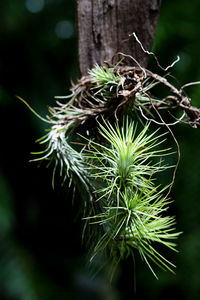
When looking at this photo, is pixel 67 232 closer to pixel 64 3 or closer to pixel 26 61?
pixel 26 61

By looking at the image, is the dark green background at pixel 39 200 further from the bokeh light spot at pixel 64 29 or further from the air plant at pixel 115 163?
the air plant at pixel 115 163

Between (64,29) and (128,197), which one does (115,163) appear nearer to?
(128,197)

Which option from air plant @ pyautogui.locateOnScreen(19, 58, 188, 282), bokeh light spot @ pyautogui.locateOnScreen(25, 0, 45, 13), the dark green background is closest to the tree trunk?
air plant @ pyautogui.locateOnScreen(19, 58, 188, 282)

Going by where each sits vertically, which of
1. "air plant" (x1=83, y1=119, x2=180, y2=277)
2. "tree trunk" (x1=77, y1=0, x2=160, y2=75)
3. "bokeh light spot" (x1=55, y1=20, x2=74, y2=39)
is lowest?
"air plant" (x1=83, y1=119, x2=180, y2=277)

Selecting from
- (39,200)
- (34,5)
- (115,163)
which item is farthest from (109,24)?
(34,5)

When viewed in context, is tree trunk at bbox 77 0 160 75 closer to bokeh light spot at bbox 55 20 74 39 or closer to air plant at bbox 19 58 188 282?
air plant at bbox 19 58 188 282
